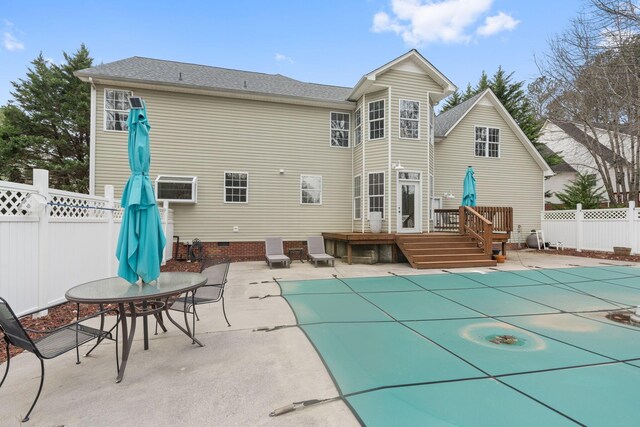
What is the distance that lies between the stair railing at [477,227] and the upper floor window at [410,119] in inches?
133

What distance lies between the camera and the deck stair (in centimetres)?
902

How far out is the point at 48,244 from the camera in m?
4.31

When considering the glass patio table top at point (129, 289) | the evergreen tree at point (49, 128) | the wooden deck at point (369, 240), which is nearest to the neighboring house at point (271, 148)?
the wooden deck at point (369, 240)

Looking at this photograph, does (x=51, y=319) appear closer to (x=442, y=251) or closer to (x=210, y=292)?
(x=210, y=292)

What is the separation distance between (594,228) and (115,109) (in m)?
19.5

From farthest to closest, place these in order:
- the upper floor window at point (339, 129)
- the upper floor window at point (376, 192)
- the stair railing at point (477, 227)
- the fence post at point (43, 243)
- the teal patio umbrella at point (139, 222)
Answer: the upper floor window at point (339, 129), the upper floor window at point (376, 192), the stair railing at point (477, 227), the fence post at point (43, 243), the teal patio umbrella at point (139, 222)

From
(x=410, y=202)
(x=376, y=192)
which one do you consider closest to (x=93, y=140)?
(x=376, y=192)

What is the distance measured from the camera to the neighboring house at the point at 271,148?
1051cm

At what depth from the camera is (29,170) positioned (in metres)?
19.5

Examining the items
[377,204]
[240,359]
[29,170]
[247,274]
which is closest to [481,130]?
[377,204]

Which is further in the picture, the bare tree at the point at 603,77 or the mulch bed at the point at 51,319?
the bare tree at the point at 603,77

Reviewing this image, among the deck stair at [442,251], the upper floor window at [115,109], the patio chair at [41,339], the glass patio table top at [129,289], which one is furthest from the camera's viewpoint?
the upper floor window at [115,109]

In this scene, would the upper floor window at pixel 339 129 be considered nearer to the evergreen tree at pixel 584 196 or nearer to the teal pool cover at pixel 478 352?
the teal pool cover at pixel 478 352

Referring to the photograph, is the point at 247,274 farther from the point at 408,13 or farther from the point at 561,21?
the point at 561,21
